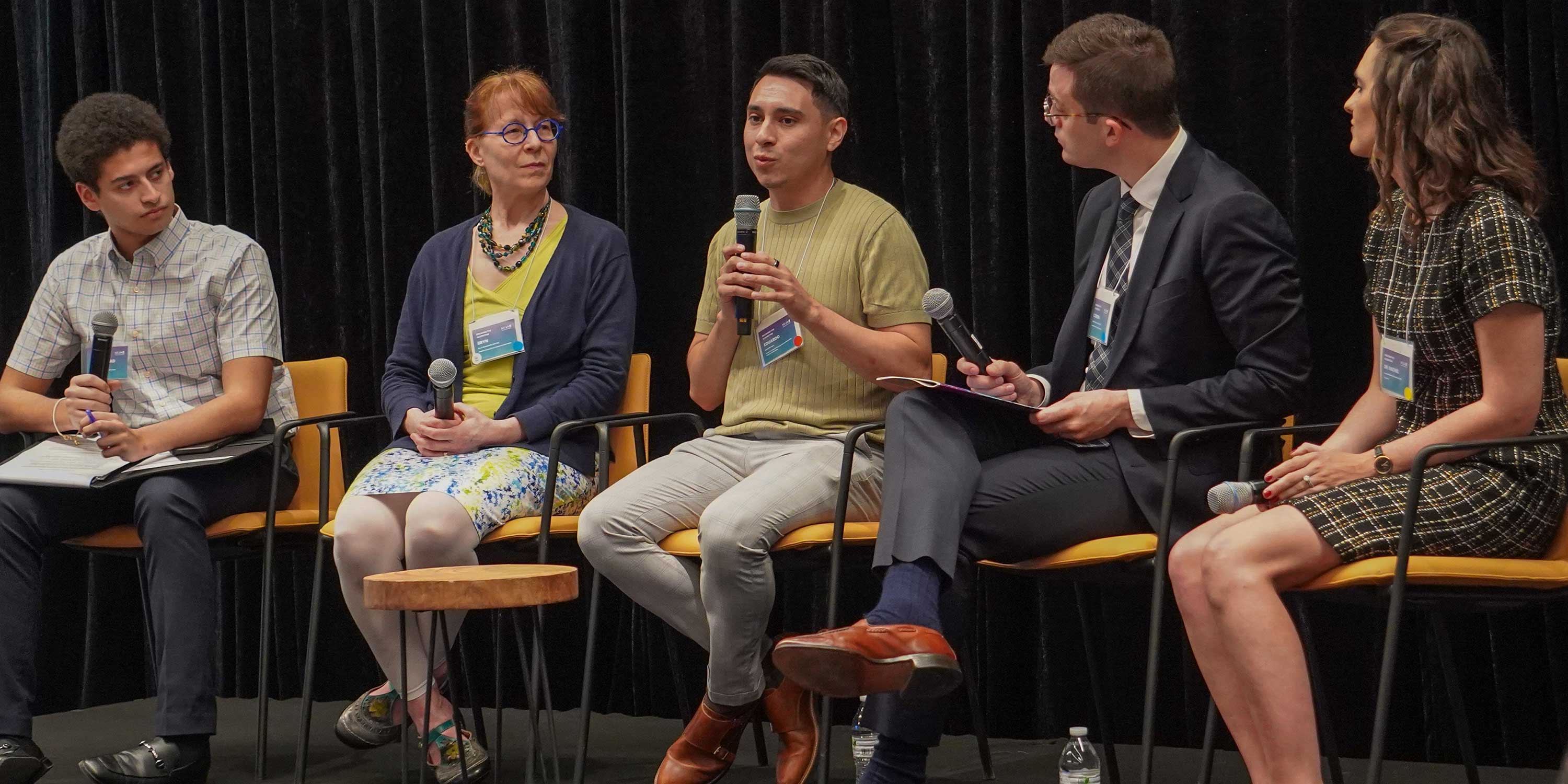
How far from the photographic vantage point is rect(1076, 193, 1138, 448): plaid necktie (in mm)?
2631

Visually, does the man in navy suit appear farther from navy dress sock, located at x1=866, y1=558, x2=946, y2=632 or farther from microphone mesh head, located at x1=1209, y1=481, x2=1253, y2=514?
microphone mesh head, located at x1=1209, y1=481, x2=1253, y2=514

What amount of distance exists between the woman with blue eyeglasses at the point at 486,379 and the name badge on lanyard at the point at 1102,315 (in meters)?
1.07

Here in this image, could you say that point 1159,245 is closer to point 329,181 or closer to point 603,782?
point 603,782

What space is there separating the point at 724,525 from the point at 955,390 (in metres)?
0.51

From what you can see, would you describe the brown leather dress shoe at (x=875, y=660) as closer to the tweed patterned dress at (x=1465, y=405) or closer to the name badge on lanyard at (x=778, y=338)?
the tweed patterned dress at (x=1465, y=405)

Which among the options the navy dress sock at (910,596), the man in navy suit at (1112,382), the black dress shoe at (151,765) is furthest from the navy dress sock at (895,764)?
the black dress shoe at (151,765)

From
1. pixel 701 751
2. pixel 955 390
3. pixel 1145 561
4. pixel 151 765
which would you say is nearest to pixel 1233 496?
pixel 1145 561

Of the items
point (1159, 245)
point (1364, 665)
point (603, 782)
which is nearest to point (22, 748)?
point (603, 782)

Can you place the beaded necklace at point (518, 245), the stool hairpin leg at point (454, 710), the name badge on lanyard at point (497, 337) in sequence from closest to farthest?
the stool hairpin leg at point (454, 710)
the name badge on lanyard at point (497, 337)
the beaded necklace at point (518, 245)

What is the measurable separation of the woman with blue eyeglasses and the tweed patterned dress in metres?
1.55

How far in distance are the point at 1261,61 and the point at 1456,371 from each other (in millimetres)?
1039

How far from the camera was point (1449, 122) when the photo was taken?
2258 millimetres

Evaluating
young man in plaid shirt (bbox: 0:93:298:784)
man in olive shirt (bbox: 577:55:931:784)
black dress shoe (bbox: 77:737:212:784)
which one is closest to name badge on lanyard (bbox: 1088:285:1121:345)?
man in olive shirt (bbox: 577:55:931:784)

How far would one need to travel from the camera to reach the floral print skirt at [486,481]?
2.99 metres
